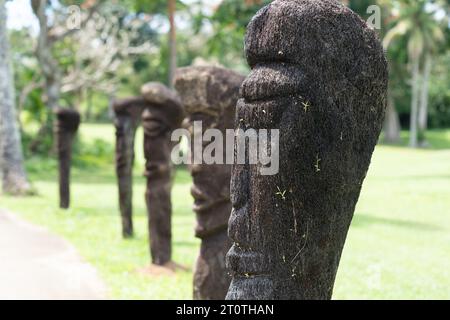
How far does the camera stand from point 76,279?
24.7 feet

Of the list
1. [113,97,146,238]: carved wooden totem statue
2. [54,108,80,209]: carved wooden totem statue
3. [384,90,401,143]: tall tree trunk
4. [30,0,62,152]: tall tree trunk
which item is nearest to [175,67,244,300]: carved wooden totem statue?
[113,97,146,238]: carved wooden totem statue

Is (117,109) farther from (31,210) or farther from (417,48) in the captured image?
(417,48)

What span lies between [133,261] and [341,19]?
612 centimetres

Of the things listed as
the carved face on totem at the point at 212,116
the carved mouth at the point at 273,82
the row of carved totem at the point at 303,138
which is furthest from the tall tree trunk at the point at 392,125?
the carved mouth at the point at 273,82

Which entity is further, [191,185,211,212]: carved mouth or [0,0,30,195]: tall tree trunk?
[0,0,30,195]: tall tree trunk

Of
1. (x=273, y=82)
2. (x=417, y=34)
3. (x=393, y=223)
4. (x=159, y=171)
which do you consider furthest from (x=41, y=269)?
(x=417, y=34)

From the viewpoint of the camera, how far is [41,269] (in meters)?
7.98

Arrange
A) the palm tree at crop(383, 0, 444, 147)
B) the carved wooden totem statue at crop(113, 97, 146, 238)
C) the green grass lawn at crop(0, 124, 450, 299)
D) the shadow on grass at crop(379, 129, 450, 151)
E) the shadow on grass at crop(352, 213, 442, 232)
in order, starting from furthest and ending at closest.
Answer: the shadow on grass at crop(379, 129, 450, 151)
the palm tree at crop(383, 0, 444, 147)
the shadow on grass at crop(352, 213, 442, 232)
the carved wooden totem statue at crop(113, 97, 146, 238)
the green grass lawn at crop(0, 124, 450, 299)

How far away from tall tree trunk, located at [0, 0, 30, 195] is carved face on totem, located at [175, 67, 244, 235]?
10028 mm

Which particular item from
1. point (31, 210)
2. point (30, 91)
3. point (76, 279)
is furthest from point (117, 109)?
point (30, 91)

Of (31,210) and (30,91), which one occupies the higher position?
(30,91)

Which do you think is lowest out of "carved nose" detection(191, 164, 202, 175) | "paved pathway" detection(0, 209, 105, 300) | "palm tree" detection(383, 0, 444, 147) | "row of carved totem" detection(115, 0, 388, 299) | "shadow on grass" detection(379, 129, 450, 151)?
"shadow on grass" detection(379, 129, 450, 151)

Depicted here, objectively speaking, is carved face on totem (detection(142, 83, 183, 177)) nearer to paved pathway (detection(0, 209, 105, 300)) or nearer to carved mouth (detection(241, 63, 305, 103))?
paved pathway (detection(0, 209, 105, 300))

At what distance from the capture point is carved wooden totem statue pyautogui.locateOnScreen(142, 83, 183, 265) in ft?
25.8
